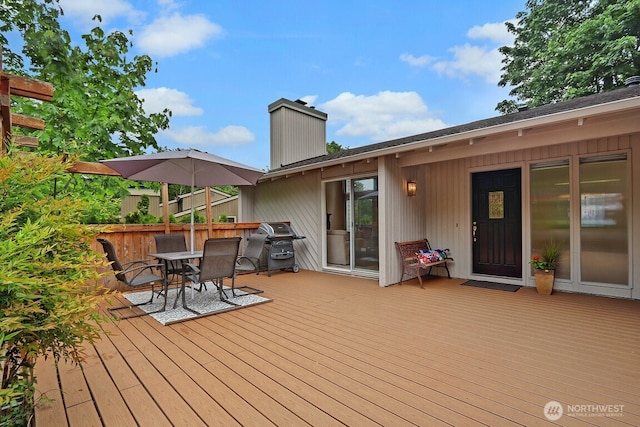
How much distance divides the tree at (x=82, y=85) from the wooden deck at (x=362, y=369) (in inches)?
165

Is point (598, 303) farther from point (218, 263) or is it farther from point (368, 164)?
point (218, 263)

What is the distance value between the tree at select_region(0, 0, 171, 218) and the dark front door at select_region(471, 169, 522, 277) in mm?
7448

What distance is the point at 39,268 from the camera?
4.53 feet

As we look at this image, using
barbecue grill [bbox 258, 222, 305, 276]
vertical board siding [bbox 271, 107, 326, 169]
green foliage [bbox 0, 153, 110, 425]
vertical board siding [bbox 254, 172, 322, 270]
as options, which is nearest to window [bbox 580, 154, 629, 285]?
vertical board siding [bbox 254, 172, 322, 270]

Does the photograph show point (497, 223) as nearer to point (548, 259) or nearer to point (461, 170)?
point (548, 259)

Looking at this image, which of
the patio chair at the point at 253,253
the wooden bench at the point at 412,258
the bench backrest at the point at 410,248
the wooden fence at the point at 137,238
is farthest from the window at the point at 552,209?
the wooden fence at the point at 137,238

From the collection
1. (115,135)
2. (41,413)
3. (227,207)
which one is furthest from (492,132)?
(227,207)

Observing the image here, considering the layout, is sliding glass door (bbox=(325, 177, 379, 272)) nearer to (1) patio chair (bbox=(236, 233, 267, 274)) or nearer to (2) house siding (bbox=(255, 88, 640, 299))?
(2) house siding (bbox=(255, 88, 640, 299))

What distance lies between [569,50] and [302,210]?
12.1m

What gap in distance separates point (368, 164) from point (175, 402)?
16.1ft

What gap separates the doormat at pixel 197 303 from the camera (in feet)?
12.3

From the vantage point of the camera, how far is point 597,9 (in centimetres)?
1129

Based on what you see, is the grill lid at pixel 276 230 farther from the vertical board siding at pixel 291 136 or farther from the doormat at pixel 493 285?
the doormat at pixel 493 285

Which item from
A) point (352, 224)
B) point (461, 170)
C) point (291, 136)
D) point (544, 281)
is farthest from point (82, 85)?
point (544, 281)
